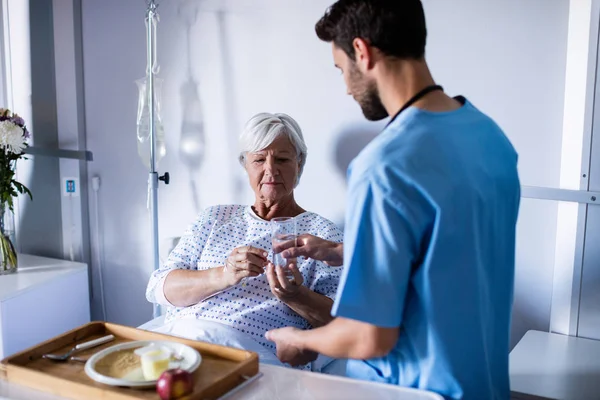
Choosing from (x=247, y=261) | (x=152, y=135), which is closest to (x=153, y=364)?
(x=247, y=261)

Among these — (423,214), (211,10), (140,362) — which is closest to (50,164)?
(211,10)

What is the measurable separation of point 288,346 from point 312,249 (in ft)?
1.01

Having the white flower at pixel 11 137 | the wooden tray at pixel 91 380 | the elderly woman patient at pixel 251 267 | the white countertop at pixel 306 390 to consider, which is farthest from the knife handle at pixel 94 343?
the white flower at pixel 11 137

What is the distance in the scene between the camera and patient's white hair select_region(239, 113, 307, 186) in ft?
6.98

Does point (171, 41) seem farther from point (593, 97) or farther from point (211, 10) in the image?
point (593, 97)

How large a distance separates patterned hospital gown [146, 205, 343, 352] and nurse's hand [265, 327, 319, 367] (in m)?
0.33

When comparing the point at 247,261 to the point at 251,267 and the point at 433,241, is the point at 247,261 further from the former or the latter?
the point at 433,241

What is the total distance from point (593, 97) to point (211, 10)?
4.93 ft

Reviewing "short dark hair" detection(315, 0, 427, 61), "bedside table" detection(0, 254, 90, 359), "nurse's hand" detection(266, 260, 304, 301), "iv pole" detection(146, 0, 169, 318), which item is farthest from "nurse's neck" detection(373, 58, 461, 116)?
"bedside table" detection(0, 254, 90, 359)

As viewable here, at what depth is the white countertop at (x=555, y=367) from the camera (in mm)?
1619

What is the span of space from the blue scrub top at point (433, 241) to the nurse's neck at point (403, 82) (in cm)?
4

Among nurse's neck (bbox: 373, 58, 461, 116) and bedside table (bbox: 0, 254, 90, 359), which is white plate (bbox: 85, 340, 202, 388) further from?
bedside table (bbox: 0, 254, 90, 359)

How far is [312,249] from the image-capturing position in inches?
63.4

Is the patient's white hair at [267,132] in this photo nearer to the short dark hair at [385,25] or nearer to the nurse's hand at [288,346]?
the nurse's hand at [288,346]
